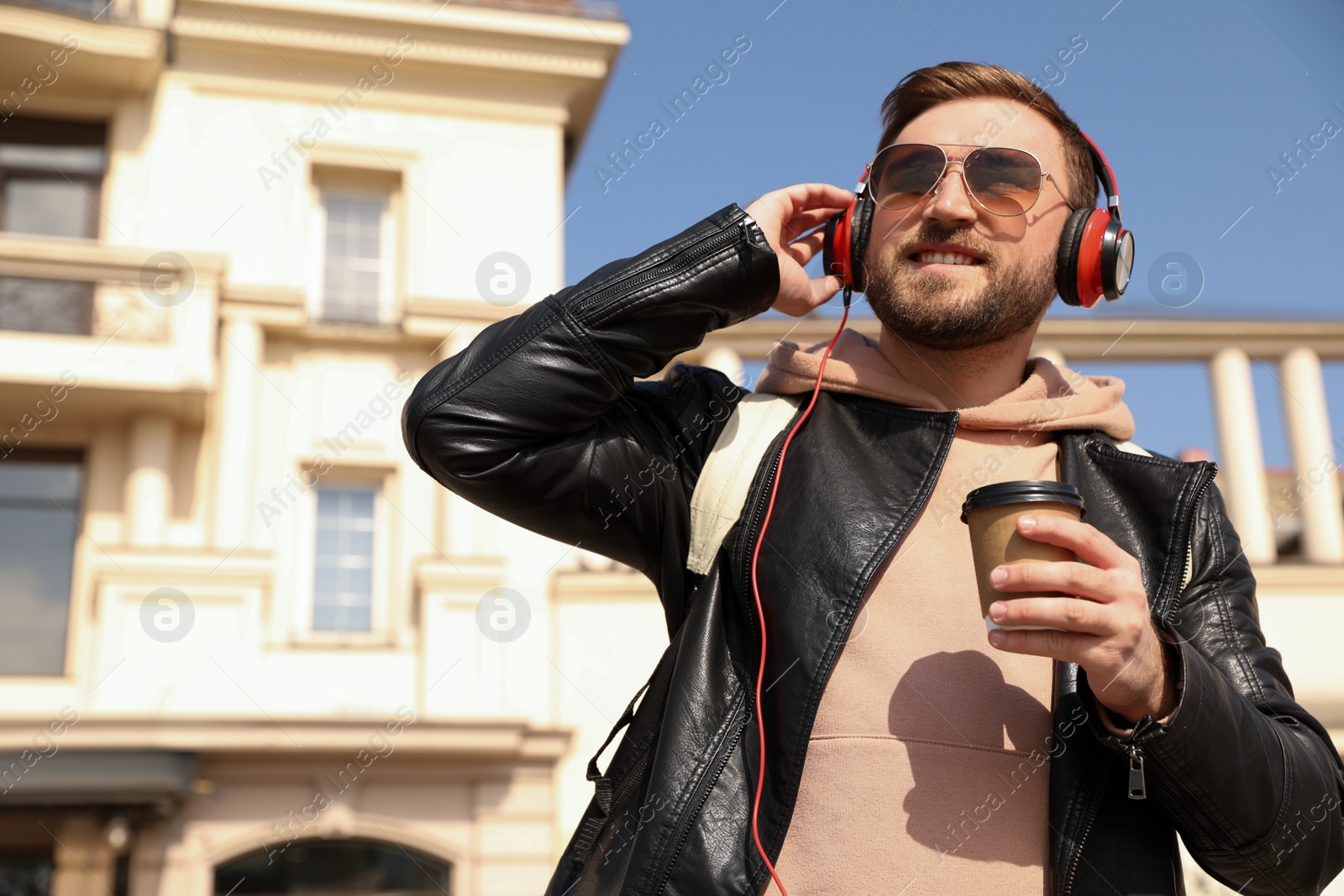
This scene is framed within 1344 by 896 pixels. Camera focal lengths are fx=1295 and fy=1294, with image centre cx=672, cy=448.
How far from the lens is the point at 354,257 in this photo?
13.3 m

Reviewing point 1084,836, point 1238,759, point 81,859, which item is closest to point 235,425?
point 81,859

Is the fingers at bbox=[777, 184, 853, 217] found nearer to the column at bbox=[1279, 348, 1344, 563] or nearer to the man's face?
the man's face

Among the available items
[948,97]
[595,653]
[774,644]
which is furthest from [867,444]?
[595,653]

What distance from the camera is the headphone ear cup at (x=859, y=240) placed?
7.14 ft

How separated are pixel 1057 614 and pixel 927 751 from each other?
41cm

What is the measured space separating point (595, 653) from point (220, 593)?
11.3 feet

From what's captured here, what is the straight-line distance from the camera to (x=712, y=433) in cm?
216

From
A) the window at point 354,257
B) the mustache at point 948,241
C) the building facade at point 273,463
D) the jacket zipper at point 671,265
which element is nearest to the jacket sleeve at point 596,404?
the jacket zipper at point 671,265

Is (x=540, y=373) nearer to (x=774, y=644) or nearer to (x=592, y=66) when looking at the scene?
(x=774, y=644)

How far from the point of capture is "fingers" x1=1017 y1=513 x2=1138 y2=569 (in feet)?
4.83

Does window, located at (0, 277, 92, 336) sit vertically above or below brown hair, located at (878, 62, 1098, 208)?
above

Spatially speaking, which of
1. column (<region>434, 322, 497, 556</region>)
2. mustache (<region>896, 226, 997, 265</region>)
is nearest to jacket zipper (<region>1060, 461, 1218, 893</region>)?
mustache (<region>896, 226, 997, 265</region>)

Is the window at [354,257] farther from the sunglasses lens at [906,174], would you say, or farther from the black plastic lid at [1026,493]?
the black plastic lid at [1026,493]

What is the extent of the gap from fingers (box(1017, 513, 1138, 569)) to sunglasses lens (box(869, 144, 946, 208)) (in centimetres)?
81
